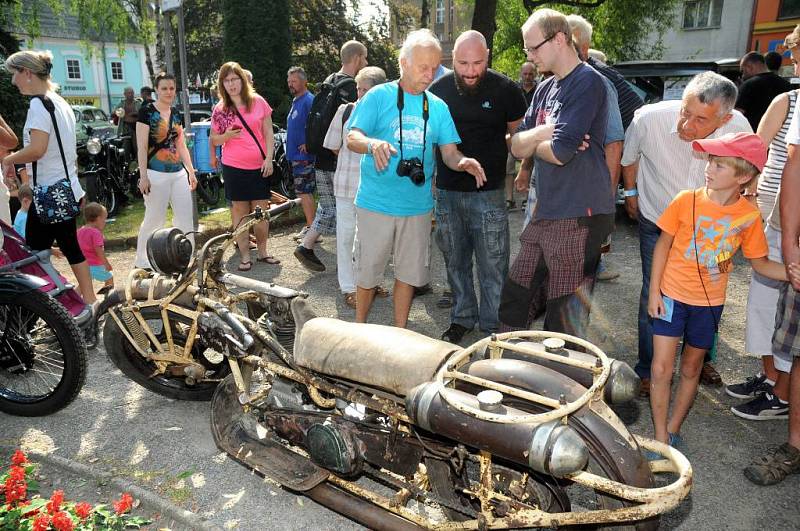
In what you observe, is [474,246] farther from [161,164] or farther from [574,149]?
[161,164]

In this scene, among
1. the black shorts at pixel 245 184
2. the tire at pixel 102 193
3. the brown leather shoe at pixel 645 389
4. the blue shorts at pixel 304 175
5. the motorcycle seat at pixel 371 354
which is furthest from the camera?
the tire at pixel 102 193

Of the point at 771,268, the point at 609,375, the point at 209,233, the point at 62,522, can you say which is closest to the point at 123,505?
the point at 62,522

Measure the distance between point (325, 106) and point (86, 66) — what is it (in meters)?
51.1

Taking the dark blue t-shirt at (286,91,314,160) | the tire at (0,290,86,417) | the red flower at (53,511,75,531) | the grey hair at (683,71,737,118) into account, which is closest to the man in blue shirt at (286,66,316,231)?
the dark blue t-shirt at (286,91,314,160)

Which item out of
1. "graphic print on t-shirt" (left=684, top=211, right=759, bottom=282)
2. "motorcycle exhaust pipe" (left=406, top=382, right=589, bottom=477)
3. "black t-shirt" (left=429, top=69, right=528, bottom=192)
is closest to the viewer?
"motorcycle exhaust pipe" (left=406, top=382, right=589, bottom=477)

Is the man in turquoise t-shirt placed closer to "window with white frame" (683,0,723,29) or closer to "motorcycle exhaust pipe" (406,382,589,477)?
"motorcycle exhaust pipe" (406,382,589,477)

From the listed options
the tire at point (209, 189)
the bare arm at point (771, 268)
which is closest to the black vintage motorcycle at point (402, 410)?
the bare arm at point (771, 268)

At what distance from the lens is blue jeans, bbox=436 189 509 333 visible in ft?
15.0

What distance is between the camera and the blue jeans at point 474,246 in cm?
458

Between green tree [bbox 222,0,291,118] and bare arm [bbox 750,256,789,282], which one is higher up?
green tree [bbox 222,0,291,118]

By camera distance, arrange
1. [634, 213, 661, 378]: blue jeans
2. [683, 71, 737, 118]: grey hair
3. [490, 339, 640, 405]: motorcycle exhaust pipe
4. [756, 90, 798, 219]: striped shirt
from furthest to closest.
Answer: [634, 213, 661, 378]: blue jeans, [756, 90, 798, 219]: striped shirt, [683, 71, 737, 118]: grey hair, [490, 339, 640, 405]: motorcycle exhaust pipe

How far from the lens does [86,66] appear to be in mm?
49094

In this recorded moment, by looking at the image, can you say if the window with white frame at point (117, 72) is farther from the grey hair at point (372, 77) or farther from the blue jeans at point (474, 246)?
the blue jeans at point (474, 246)

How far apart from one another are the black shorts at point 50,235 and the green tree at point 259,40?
63.5ft
